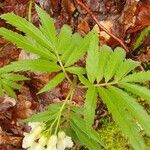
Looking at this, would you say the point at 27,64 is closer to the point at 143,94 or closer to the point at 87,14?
the point at 143,94

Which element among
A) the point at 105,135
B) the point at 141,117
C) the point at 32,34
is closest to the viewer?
the point at 141,117

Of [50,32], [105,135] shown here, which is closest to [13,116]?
[105,135]

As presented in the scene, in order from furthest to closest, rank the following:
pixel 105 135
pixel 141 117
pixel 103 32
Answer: pixel 103 32, pixel 105 135, pixel 141 117

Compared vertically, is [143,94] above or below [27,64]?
below

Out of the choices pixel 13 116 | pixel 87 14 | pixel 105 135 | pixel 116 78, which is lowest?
pixel 105 135

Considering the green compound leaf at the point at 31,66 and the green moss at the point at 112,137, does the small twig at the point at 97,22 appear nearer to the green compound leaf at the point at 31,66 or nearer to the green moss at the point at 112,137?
the green moss at the point at 112,137

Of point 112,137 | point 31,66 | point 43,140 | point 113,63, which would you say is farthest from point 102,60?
point 112,137

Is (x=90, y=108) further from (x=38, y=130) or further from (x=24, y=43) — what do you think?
(x=24, y=43)

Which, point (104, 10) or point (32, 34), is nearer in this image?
point (32, 34)
